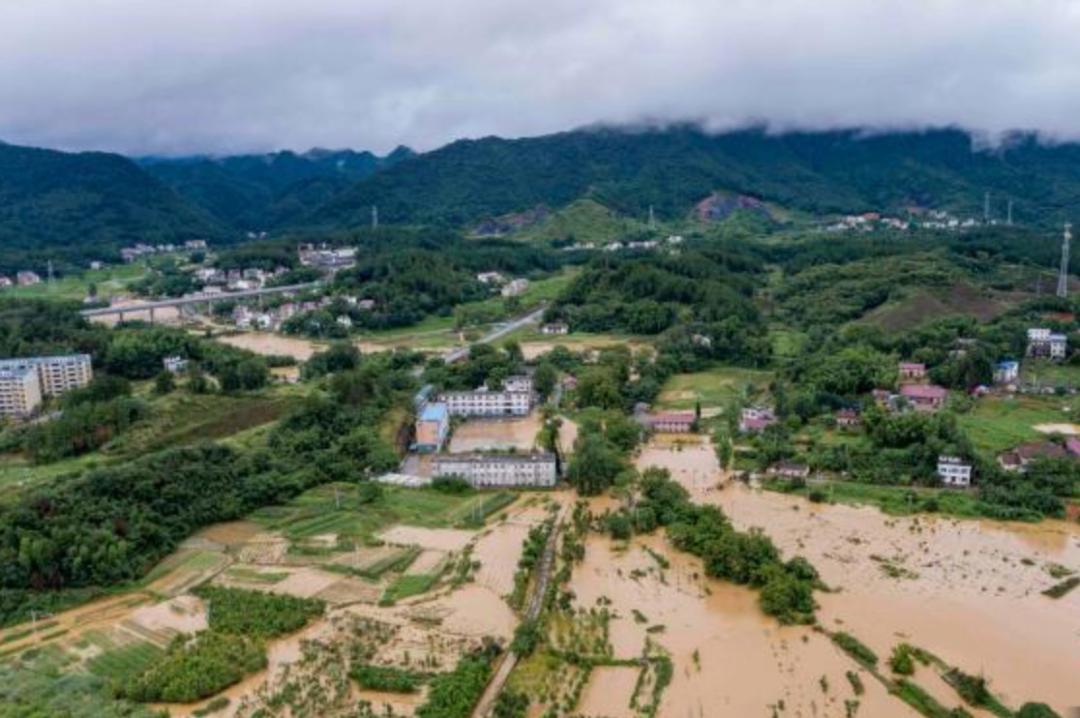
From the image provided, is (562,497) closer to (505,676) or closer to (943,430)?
(505,676)

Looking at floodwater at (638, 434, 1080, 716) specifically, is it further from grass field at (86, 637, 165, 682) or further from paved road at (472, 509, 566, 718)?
grass field at (86, 637, 165, 682)

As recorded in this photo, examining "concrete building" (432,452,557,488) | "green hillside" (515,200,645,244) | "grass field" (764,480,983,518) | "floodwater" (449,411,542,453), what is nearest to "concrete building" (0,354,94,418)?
"floodwater" (449,411,542,453)

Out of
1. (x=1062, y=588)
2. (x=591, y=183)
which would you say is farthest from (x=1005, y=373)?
(x=591, y=183)

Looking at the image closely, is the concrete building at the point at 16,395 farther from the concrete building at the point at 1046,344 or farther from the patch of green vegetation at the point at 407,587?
the concrete building at the point at 1046,344

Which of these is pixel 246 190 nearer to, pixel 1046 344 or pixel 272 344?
pixel 272 344

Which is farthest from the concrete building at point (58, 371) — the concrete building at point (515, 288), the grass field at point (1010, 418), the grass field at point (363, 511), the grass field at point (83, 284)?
the grass field at point (1010, 418)

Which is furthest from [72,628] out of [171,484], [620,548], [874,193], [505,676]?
[874,193]
